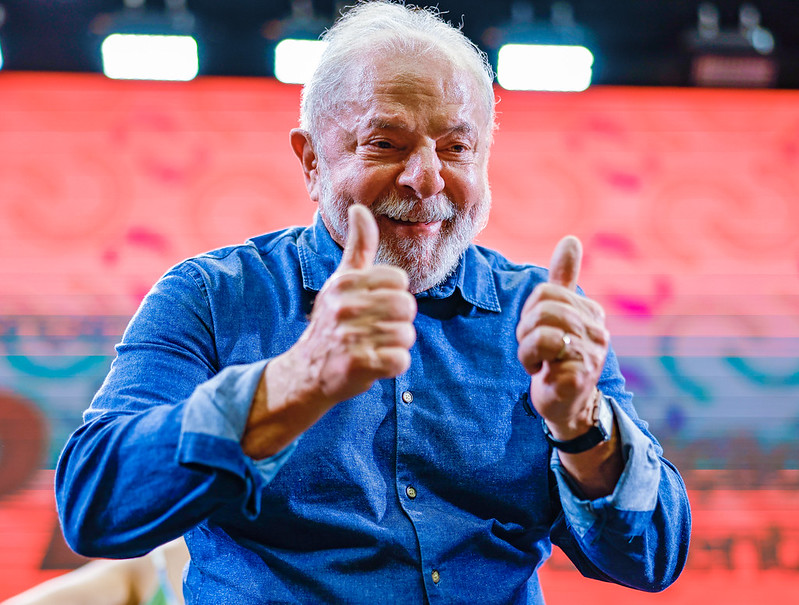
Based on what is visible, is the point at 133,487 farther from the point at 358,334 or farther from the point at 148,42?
the point at 148,42

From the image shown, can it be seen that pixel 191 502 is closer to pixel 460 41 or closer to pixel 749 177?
pixel 460 41

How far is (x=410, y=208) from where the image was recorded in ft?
4.49

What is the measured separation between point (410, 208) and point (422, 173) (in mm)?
68

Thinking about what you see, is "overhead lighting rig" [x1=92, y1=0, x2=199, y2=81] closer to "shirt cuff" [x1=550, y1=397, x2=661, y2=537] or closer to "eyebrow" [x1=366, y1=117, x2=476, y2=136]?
"eyebrow" [x1=366, y1=117, x2=476, y2=136]

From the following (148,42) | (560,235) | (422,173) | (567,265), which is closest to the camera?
(567,265)

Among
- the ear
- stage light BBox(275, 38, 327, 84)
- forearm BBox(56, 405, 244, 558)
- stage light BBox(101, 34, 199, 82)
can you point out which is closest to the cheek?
the ear

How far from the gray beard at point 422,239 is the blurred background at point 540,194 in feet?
7.49

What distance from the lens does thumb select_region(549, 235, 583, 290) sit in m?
1.03

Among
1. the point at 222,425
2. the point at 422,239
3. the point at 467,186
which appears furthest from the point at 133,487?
the point at 467,186

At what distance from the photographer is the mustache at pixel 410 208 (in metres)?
1.37

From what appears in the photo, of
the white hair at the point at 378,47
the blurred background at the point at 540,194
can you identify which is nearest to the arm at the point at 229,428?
the white hair at the point at 378,47

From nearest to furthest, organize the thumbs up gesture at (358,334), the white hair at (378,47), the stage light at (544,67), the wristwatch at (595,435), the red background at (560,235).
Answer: the thumbs up gesture at (358,334) → the wristwatch at (595,435) → the white hair at (378,47) → the red background at (560,235) → the stage light at (544,67)

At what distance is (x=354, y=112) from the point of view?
1421 millimetres

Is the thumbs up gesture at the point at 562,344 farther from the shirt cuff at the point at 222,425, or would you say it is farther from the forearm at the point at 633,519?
the shirt cuff at the point at 222,425
